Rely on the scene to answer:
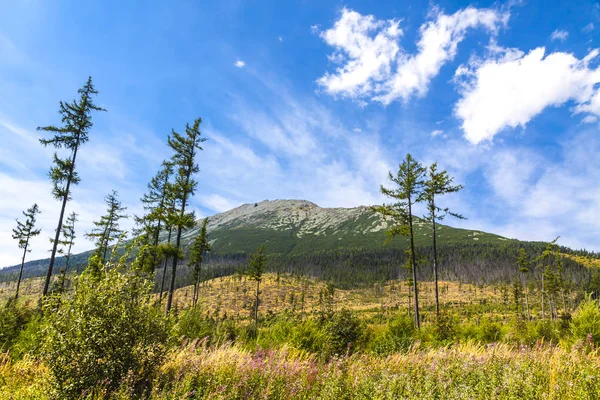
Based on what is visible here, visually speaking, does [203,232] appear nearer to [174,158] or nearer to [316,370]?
[174,158]

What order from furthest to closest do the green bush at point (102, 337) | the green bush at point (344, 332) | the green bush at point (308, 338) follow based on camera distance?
the green bush at point (344, 332), the green bush at point (308, 338), the green bush at point (102, 337)

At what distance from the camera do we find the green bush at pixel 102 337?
4.68 meters

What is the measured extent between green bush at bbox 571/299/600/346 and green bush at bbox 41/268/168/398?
13990 mm

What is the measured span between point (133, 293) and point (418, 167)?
20689 millimetres

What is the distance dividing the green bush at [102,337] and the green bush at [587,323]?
1399 cm

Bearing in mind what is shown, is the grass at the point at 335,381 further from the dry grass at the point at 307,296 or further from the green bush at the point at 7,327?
the dry grass at the point at 307,296

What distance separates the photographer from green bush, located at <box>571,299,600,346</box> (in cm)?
1113

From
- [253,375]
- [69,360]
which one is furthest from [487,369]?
[69,360]

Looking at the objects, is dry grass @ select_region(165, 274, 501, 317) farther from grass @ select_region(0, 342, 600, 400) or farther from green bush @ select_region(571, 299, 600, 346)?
grass @ select_region(0, 342, 600, 400)

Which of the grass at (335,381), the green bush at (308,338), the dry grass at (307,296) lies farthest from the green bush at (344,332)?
the dry grass at (307,296)

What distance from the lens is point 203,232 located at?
1451 inches

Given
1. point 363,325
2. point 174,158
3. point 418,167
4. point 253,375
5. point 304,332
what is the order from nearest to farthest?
1. point 253,375
2. point 304,332
3. point 363,325
4. point 174,158
5. point 418,167

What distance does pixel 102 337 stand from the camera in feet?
16.0

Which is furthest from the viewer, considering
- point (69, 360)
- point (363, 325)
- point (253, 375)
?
point (363, 325)
